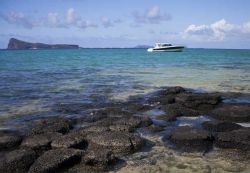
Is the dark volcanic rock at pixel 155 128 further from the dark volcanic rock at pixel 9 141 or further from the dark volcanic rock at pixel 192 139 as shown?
the dark volcanic rock at pixel 9 141

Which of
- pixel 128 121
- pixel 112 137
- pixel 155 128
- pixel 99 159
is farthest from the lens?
pixel 128 121

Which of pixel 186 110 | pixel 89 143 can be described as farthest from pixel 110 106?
pixel 89 143

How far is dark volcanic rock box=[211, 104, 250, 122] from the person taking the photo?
508 inches

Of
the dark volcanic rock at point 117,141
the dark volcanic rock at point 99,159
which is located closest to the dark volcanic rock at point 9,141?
the dark volcanic rock at point 117,141

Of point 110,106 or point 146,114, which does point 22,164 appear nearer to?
point 146,114

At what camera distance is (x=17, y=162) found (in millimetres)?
8367

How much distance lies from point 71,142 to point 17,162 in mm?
1659

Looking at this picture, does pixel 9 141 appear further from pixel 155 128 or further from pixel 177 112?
pixel 177 112

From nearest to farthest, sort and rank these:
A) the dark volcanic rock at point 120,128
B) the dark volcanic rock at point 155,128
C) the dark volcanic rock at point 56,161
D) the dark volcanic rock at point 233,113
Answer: the dark volcanic rock at point 56,161, the dark volcanic rock at point 120,128, the dark volcanic rock at point 155,128, the dark volcanic rock at point 233,113

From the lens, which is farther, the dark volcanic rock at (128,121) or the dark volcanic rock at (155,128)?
the dark volcanic rock at (128,121)

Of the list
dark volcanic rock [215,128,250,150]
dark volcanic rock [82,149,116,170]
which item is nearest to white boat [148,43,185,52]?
dark volcanic rock [215,128,250,150]

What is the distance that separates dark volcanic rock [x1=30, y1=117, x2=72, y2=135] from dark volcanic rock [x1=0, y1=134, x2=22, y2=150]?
2.95 ft

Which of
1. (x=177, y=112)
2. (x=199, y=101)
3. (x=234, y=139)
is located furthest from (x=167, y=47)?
(x=234, y=139)

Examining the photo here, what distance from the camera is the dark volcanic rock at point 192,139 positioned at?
995 cm
